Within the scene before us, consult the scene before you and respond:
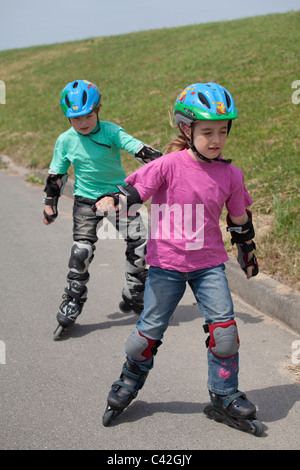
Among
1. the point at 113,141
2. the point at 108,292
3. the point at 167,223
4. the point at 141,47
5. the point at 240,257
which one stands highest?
the point at 141,47

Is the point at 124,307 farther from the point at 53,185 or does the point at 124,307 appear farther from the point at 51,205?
the point at 53,185

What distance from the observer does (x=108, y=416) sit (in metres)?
3.42

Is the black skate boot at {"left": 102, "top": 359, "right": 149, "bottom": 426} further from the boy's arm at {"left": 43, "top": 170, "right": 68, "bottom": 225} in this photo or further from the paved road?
the boy's arm at {"left": 43, "top": 170, "right": 68, "bottom": 225}

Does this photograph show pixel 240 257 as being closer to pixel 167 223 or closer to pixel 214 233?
pixel 214 233

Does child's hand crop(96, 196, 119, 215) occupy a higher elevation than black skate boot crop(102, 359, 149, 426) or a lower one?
higher

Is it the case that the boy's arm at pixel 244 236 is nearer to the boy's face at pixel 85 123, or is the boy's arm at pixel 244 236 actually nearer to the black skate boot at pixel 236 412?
the black skate boot at pixel 236 412

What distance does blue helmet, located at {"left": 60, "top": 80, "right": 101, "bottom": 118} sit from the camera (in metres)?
4.66

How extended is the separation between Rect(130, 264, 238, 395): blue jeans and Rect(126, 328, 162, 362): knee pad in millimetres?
29

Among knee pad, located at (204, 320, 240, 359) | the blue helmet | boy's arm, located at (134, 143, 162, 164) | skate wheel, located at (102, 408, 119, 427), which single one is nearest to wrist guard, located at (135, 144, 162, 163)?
boy's arm, located at (134, 143, 162, 164)

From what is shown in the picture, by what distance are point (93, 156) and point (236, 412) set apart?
250 cm

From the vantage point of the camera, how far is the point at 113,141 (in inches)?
195

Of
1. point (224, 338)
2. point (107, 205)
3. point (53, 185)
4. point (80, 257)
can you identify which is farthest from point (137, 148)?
point (224, 338)
